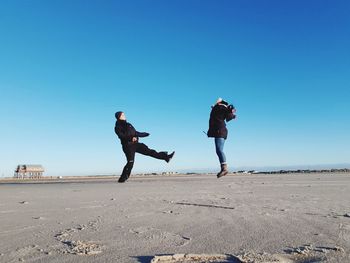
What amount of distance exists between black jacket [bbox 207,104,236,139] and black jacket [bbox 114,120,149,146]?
2089 mm

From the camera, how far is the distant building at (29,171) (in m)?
55.5

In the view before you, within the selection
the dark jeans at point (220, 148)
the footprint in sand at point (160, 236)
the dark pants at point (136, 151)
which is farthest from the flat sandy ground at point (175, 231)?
the dark pants at point (136, 151)

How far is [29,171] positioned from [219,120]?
2043 inches

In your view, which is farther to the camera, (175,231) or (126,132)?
(126,132)

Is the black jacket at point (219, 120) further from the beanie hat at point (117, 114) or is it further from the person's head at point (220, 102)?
the beanie hat at point (117, 114)

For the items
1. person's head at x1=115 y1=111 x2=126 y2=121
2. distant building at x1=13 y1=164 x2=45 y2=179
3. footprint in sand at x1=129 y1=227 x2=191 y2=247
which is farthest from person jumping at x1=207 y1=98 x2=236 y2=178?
distant building at x1=13 y1=164 x2=45 y2=179

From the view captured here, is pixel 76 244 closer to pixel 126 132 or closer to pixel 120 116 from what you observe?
pixel 126 132

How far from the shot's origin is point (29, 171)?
56594 mm

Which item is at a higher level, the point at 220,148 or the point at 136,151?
the point at 136,151

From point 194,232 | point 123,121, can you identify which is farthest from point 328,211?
point 123,121

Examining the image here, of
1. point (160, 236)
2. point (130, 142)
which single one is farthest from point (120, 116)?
point (160, 236)

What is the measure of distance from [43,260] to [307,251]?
1.64 meters

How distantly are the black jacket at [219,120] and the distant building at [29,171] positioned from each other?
5043 cm

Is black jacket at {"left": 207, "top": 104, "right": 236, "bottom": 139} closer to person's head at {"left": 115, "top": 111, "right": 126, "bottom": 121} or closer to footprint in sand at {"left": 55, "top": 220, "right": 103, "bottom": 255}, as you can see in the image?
person's head at {"left": 115, "top": 111, "right": 126, "bottom": 121}
